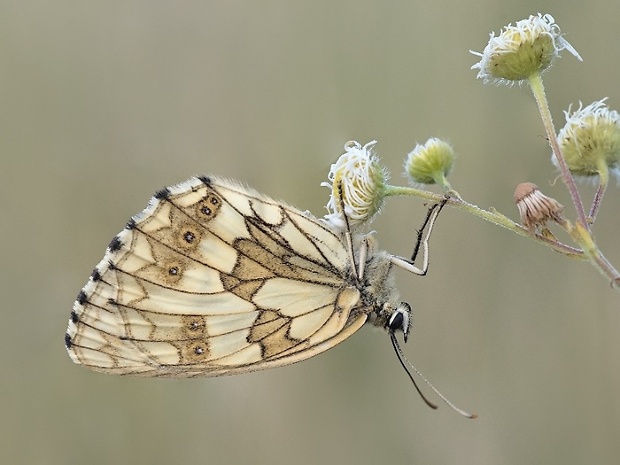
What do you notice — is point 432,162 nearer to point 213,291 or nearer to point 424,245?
point 424,245

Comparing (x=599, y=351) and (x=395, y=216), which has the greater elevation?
(x=395, y=216)

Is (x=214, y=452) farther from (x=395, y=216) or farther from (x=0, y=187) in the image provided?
(x=0, y=187)

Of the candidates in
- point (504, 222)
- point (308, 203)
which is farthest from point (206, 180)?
point (308, 203)

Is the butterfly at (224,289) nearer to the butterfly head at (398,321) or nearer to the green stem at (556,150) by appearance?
the butterfly head at (398,321)

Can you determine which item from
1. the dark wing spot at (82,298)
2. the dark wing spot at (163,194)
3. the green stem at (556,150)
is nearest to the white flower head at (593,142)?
the green stem at (556,150)

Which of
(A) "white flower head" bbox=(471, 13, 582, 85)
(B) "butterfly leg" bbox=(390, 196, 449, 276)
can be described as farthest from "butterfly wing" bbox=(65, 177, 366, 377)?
(A) "white flower head" bbox=(471, 13, 582, 85)

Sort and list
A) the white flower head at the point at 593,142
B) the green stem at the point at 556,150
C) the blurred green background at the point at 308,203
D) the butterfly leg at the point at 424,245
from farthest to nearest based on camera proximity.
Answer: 1. the blurred green background at the point at 308,203
2. the butterfly leg at the point at 424,245
3. the white flower head at the point at 593,142
4. the green stem at the point at 556,150

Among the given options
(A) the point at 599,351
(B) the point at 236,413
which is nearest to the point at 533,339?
(A) the point at 599,351
